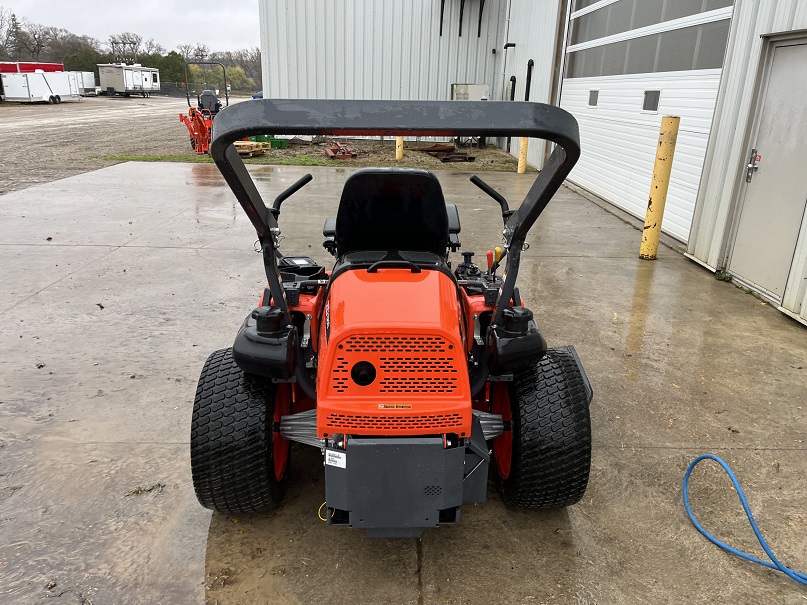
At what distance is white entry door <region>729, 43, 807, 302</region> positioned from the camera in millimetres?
5000

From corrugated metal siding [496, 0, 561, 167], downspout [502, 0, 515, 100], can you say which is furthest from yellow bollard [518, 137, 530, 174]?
downspout [502, 0, 515, 100]

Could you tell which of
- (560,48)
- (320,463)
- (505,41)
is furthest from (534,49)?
(320,463)

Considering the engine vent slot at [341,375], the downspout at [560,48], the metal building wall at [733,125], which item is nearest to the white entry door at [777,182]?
the metal building wall at [733,125]

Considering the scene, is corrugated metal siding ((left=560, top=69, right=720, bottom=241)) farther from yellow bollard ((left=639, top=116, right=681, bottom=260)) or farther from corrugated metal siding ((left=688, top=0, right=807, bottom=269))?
yellow bollard ((left=639, top=116, right=681, bottom=260))

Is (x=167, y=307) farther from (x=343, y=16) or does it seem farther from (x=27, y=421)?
(x=343, y=16)

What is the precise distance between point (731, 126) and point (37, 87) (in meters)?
40.1

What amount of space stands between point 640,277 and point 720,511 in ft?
12.0

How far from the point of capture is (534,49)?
45.8 ft

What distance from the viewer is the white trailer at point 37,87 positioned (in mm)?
34531

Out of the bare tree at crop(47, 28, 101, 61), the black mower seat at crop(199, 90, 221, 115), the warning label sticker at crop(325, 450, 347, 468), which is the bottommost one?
the warning label sticker at crop(325, 450, 347, 468)

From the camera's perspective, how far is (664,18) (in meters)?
7.98

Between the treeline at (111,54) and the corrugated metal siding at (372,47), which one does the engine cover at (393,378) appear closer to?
the corrugated metal siding at (372,47)

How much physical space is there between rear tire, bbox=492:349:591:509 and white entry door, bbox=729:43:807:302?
360 centimetres

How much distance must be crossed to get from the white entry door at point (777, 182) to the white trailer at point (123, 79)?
54374 millimetres
